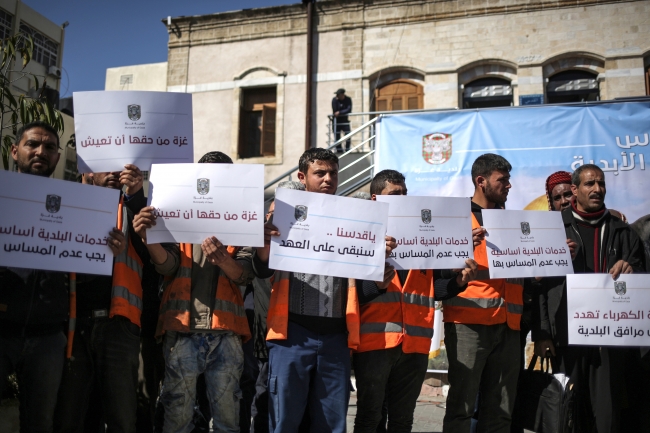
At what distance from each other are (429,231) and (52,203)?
7.12ft

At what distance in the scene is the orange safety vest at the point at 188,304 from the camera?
3.17m

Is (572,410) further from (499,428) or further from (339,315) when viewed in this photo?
(339,315)

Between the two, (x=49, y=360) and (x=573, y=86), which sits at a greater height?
(x=573, y=86)

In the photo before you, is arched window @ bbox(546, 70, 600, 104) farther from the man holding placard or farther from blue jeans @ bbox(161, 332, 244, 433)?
the man holding placard

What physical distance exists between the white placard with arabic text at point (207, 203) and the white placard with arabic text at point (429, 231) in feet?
2.63

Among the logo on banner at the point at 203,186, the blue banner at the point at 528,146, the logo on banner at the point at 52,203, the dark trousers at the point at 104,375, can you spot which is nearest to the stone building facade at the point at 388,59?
the blue banner at the point at 528,146

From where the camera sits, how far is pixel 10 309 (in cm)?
279

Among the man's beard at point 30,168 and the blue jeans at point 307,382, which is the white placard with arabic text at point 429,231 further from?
the man's beard at point 30,168

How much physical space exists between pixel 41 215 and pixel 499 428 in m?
3.10

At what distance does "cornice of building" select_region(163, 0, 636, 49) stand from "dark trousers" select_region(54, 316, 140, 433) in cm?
1257

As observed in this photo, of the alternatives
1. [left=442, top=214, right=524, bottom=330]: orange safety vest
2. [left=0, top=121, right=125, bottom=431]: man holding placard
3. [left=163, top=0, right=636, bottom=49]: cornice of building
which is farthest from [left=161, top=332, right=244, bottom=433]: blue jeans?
[left=163, top=0, right=636, bottom=49]: cornice of building

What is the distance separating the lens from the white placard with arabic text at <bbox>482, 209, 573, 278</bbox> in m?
3.58

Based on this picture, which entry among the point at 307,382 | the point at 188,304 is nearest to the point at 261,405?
the point at 307,382

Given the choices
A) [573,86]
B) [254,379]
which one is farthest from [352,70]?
[254,379]
